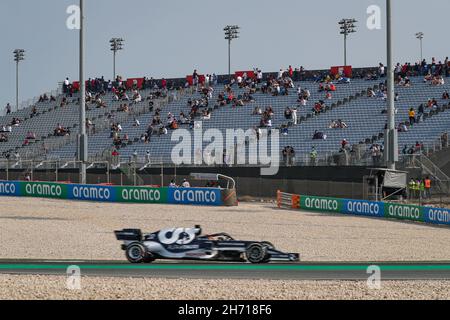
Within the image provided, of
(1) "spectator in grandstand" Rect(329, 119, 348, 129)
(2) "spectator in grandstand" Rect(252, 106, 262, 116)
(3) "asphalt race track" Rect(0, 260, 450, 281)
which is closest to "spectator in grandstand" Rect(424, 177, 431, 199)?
(1) "spectator in grandstand" Rect(329, 119, 348, 129)

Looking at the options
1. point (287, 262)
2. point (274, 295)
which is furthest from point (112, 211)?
point (274, 295)

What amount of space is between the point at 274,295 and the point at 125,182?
33562 millimetres

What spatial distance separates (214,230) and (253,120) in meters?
27.0

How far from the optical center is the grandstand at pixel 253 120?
174ft

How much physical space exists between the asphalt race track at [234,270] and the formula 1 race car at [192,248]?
0.78ft

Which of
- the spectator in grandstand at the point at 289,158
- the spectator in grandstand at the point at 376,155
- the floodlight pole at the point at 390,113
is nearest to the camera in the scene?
the floodlight pole at the point at 390,113

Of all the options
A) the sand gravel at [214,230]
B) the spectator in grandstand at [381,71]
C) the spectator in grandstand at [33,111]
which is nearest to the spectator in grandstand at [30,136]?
the spectator in grandstand at [33,111]

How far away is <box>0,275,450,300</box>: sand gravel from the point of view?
1708 cm

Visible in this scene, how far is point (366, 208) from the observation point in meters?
41.0

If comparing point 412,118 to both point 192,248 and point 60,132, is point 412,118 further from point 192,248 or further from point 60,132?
point 192,248

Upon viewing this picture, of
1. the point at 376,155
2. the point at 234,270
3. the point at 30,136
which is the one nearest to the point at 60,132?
the point at 30,136

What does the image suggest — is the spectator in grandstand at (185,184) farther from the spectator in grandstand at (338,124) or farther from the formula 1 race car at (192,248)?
the formula 1 race car at (192,248)

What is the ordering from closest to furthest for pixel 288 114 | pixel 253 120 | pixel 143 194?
pixel 143 194, pixel 288 114, pixel 253 120
